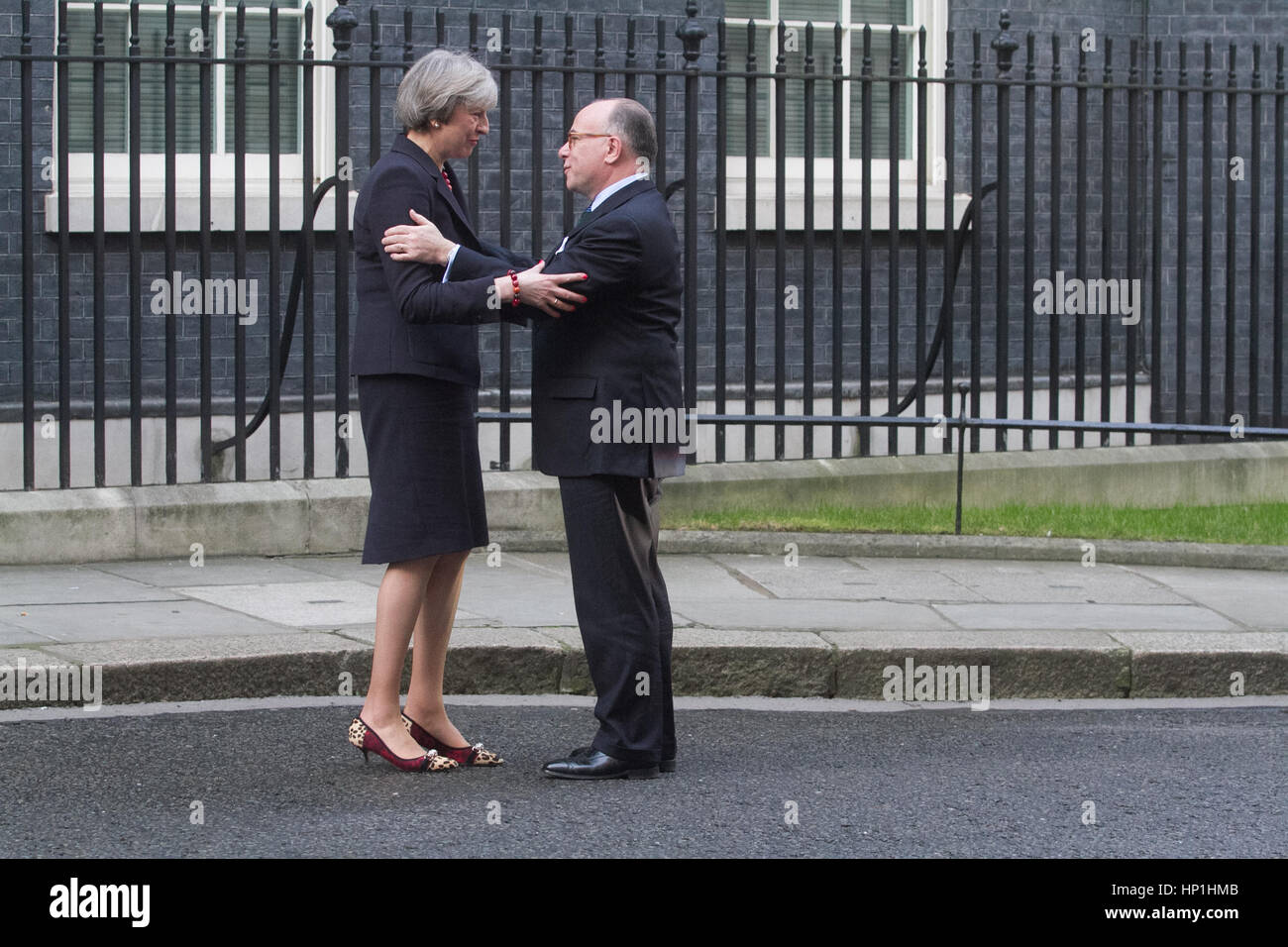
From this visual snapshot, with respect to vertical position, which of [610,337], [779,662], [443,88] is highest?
[443,88]

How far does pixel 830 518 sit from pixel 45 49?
469 cm

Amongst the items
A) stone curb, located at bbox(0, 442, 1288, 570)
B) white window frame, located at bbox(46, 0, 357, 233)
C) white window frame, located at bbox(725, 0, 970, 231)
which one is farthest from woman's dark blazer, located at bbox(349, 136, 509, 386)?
white window frame, located at bbox(725, 0, 970, 231)

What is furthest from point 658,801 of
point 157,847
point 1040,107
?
point 1040,107

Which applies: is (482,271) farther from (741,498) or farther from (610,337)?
(741,498)

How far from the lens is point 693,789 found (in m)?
4.86

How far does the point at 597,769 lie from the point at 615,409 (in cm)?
96

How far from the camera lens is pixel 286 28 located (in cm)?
1014

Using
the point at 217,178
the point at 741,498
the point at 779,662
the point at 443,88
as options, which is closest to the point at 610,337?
the point at 443,88

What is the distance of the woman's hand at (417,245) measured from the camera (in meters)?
4.66

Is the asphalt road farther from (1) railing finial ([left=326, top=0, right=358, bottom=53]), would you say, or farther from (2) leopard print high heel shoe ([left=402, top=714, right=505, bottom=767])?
(1) railing finial ([left=326, top=0, right=358, bottom=53])

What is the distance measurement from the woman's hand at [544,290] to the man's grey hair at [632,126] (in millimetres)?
387

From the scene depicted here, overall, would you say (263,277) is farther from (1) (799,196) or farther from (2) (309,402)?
(1) (799,196)

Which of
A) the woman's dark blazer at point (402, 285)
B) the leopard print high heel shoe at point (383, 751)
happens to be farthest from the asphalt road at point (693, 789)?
the woman's dark blazer at point (402, 285)

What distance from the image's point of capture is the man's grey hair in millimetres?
4785
